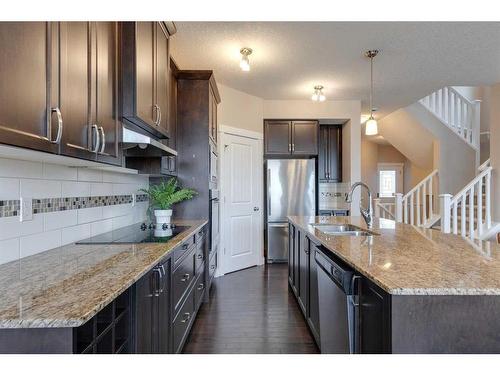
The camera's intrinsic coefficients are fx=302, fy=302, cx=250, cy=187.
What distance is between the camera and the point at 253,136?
15.0ft

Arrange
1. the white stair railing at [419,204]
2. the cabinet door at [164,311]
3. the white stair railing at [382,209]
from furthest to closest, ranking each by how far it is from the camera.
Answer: the white stair railing at [382,209], the white stair railing at [419,204], the cabinet door at [164,311]

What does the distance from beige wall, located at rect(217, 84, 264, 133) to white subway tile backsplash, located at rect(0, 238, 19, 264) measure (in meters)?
3.11

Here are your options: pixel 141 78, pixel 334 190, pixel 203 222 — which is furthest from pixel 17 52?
pixel 334 190

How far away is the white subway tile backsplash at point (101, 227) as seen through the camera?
80.3 inches

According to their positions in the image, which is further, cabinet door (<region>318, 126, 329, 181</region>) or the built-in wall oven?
cabinet door (<region>318, 126, 329, 181</region>)

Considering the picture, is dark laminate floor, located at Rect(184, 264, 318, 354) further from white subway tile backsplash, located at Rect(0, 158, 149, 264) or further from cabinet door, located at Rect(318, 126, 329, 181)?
cabinet door, located at Rect(318, 126, 329, 181)

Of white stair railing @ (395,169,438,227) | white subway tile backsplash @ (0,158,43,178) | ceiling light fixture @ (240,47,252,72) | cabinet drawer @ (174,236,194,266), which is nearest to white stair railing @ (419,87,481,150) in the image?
white stair railing @ (395,169,438,227)

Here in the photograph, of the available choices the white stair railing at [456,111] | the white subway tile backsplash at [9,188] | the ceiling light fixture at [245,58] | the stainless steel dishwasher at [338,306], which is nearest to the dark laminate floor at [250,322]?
the stainless steel dishwasher at [338,306]

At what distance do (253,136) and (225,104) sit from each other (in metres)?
0.64

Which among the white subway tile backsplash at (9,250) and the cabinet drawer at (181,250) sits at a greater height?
the white subway tile backsplash at (9,250)

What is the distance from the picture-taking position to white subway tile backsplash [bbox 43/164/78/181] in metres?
1.59

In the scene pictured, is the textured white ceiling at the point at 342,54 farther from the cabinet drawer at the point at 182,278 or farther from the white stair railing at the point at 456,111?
the cabinet drawer at the point at 182,278

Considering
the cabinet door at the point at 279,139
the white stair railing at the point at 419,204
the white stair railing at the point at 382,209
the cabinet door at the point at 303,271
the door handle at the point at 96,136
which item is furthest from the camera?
the white stair railing at the point at 382,209

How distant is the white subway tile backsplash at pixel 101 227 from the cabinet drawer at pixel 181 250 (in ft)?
1.98
